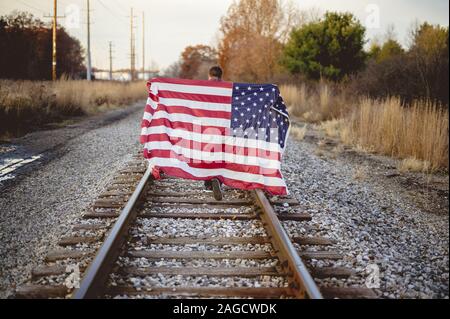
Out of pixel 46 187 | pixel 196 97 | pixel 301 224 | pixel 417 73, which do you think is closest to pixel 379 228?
pixel 301 224

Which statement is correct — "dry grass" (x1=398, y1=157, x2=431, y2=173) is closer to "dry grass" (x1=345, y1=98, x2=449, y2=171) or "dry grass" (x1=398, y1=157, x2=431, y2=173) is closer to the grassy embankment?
the grassy embankment

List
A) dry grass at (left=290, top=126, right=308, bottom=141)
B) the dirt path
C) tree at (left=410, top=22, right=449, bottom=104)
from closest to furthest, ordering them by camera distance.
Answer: the dirt path
tree at (left=410, top=22, right=449, bottom=104)
dry grass at (left=290, top=126, right=308, bottom=141)

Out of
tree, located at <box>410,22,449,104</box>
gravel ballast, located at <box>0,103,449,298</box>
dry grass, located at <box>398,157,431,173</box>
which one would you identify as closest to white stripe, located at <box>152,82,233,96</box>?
gravel ballast, located at <box>0,103,449,298</box>

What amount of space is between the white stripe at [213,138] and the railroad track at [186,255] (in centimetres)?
73

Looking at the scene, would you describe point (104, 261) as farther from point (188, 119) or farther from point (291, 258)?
point (188, 119)

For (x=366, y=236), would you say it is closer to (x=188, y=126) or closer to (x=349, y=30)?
(x=188, y=126)

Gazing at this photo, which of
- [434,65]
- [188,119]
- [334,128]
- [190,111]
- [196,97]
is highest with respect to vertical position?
[434,65]

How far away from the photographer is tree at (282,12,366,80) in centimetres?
2536

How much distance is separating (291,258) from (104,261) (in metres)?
1.62

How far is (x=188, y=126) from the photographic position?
5.77 meters

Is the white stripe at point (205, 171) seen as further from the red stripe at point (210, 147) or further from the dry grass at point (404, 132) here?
the dry grass at point (404, 132)

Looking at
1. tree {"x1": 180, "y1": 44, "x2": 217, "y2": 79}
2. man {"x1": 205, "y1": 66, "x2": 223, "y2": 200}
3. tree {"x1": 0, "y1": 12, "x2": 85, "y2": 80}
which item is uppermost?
tree {"x1": 180, "y1": 44, "x2": 217, "y2": 79}

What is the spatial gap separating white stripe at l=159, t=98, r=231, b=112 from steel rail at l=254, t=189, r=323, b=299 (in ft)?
5.20

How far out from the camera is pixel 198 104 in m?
5.73
